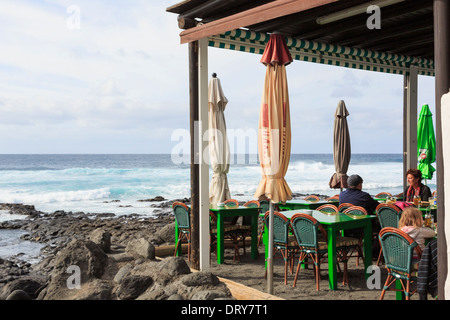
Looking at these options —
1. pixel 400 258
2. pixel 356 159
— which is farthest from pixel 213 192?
pixel 356 159

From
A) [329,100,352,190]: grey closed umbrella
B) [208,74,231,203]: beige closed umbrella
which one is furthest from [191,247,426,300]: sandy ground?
[329,100,352,190]: grey closed umbrella

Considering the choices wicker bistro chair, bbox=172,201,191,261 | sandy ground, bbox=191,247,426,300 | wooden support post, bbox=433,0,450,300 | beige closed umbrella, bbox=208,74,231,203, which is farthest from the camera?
beige closed umbrella, bbox=208,74,231,203

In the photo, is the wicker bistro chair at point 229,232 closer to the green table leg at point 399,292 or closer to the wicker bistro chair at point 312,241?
the wicker bistro chair at point 312,241

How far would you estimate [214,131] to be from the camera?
21.6 ft

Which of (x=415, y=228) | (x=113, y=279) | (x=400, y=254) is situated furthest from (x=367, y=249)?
(x=113, y=279)

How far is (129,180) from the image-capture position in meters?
37.5

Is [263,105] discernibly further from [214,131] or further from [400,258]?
[214,131]

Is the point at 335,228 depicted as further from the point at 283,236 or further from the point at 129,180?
the point at 129,180

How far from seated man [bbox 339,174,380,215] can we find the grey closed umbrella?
1950mm

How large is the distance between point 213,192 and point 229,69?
421 centimetres

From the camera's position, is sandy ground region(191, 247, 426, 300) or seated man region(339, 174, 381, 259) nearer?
sandy ground region(191, 247, 426, 300)

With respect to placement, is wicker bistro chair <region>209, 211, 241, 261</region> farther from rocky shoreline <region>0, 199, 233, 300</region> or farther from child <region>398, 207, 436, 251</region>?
child <region>398, 207, 436, 251</region>

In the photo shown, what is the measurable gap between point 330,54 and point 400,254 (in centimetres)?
462

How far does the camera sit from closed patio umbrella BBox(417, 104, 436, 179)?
8.66 meters
